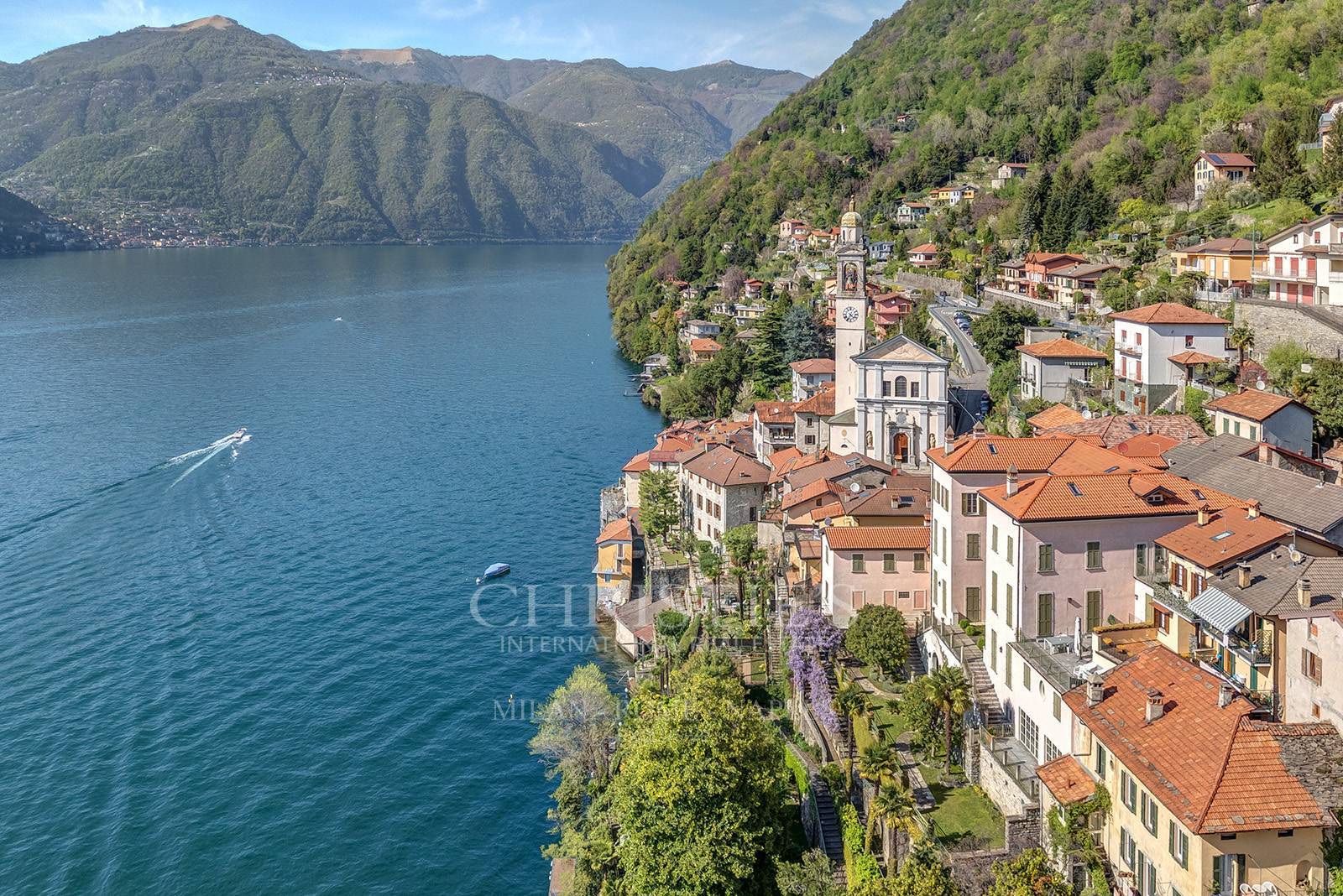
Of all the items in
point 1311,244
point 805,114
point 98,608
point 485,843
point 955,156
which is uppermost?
point 805,114

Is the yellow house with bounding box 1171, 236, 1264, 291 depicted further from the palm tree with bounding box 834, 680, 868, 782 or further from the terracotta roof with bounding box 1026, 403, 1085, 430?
the palm tree with bounding box 834, 680, 868, 782

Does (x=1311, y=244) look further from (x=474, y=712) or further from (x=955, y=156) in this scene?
(x=955, y=156)

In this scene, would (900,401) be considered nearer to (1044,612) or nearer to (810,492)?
(810,492)

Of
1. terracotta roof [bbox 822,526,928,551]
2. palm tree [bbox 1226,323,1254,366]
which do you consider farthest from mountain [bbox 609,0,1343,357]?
terracotta roof [bbox 822,526,928,551]

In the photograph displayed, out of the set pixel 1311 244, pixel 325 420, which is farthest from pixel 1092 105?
pixel 325 420

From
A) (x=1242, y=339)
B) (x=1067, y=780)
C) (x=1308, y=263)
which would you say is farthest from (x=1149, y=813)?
(x=1308, y=263)

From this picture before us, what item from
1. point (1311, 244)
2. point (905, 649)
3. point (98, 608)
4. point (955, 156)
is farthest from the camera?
point (955, 156)
